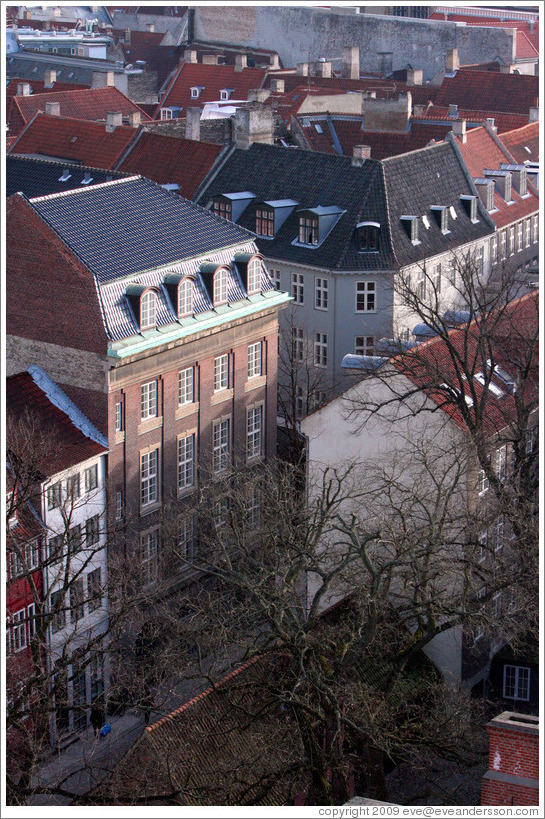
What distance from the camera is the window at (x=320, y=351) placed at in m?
66.2

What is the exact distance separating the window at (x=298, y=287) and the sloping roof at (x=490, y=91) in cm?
3929

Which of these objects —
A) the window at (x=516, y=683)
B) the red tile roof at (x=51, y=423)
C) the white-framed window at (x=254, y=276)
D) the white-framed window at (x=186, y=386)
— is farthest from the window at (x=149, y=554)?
the window at (x=516, y=683)

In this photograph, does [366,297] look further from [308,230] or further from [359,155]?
[359,155]

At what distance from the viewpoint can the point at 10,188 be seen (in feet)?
192

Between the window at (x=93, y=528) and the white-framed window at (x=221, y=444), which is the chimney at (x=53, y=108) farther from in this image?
the window at (x=93, y=528)

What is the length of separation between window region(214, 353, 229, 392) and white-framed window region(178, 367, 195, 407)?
62.5 inches

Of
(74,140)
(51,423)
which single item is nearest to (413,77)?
(74,140)

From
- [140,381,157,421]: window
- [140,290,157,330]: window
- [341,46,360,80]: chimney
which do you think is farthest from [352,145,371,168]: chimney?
[341,46,360,80]: chimney

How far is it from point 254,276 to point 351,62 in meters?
67.4

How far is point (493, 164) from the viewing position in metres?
80.6

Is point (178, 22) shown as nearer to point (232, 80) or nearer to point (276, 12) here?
point (276, 12)

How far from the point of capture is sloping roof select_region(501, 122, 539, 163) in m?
85.3

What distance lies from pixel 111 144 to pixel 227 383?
96.2 ft

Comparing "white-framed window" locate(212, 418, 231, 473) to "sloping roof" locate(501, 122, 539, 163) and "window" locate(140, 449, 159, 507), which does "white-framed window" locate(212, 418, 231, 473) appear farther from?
"sloping roof" locate(501, 122, 539, 163)
